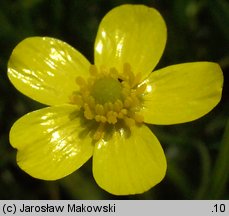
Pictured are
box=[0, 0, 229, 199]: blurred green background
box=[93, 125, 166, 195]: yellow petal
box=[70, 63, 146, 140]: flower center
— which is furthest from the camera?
box=[0, 0, 229, 199]: blurred green background

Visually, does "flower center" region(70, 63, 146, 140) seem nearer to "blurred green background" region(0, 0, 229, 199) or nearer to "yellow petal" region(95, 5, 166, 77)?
"yellow petal" region(95, 5, 166, 77)

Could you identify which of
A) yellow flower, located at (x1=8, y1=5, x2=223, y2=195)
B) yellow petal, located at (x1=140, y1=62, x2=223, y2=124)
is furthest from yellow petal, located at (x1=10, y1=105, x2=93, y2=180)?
yellow petal, located at (x1=140, y1=62, x2=223, y2=124)

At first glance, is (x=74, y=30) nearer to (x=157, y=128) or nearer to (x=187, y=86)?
(x=157, y=128)

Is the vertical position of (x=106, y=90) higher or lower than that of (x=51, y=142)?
higher

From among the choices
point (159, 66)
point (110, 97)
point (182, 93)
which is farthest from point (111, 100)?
point (159, 66)

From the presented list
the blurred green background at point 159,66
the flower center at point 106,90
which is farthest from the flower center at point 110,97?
the blurred green background at point 159,66

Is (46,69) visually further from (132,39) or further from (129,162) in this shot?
(129,162)

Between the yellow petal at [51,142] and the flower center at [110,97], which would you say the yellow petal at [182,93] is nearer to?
the flower center at [110,97]
